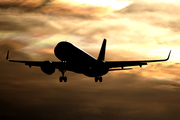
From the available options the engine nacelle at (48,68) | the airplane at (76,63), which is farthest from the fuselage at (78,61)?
the engine nacelle at (48,68)

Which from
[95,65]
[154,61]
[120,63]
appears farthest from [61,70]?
[154,61]

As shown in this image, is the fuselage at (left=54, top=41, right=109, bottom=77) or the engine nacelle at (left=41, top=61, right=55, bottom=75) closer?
the fuselage at (left=54, top=41, right=109, bottom=77)

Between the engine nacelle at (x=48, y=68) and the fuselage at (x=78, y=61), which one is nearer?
the fuselage at (x=78, y=61)

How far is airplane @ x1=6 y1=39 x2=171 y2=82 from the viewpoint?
47.6 meters

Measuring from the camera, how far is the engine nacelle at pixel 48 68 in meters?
49.9

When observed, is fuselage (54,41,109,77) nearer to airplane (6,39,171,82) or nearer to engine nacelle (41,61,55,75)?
airplane (6,39,171,82)

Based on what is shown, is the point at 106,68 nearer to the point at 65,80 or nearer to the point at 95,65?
the point at 95,65

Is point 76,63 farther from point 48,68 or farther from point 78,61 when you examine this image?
point 48,68

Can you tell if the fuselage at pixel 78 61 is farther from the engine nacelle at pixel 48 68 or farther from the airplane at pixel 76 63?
the engine nacelle at pixel 48 68

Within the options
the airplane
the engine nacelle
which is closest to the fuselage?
the airplane

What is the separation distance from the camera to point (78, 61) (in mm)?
52219

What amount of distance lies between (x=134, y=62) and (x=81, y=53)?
12.5 meters

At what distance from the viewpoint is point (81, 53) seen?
54.3 metres

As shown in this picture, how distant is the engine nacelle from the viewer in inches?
1966
